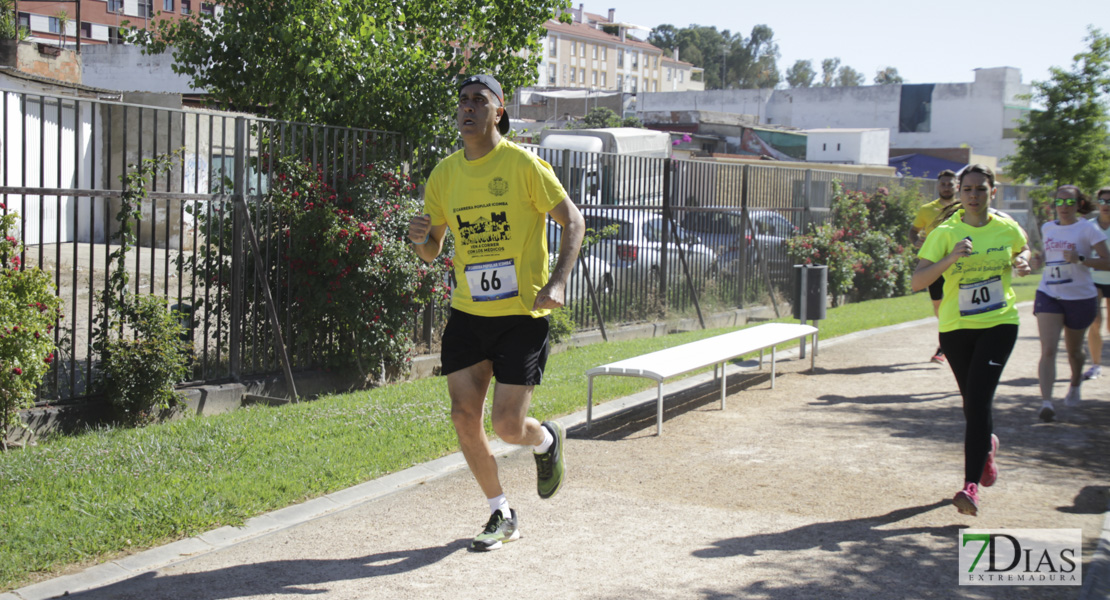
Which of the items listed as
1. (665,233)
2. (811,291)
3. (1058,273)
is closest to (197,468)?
(1058,273)

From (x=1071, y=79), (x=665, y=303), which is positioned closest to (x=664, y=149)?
(x=1071, y=79)

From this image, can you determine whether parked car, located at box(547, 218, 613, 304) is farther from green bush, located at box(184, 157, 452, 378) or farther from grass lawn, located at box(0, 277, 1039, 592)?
grass lawn, located at box(0, 277, 1039, 592)

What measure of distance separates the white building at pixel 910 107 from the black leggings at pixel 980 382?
56304mm

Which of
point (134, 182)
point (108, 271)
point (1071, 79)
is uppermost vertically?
point (1071, 79)

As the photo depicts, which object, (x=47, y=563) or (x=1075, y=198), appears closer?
(x=47, y=563)

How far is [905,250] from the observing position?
64.9ft

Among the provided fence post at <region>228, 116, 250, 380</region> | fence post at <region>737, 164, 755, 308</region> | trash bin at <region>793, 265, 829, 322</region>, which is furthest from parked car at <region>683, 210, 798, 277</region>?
fence post at <region>228, 116, 250, 380</region>

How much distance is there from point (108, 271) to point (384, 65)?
11.4 feet

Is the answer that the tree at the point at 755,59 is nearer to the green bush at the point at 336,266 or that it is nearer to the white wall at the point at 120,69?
the white wall at the point at 120,69

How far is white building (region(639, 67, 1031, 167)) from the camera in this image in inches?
2382

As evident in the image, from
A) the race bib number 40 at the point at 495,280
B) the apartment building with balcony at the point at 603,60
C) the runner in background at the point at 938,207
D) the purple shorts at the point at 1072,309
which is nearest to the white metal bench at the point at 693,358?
the runner in background at the point at 938,207

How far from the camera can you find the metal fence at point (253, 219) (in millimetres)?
7086

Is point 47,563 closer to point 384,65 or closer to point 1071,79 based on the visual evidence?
point 384,65

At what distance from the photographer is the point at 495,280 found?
471cm
